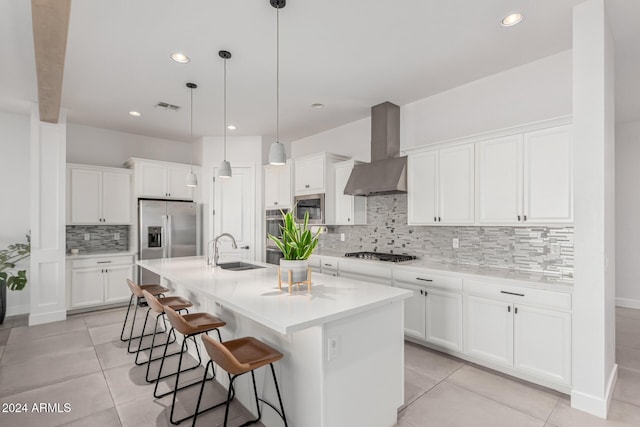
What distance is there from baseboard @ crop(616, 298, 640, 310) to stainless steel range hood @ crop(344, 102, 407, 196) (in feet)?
14.5

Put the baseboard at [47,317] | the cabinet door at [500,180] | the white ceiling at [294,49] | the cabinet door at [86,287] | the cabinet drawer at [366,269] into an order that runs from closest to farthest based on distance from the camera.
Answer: the white ceiling at [294,49]
the cabinet door at [500,180]
the cabinet drawer at [366,269]
the baseboard at [47,317]
the cabinet door at [86,287]

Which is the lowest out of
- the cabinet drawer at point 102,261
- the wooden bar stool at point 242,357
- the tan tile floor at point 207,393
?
the tan tile floor at point 207,393

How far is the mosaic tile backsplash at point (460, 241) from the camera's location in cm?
301

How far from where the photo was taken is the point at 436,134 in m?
3.96

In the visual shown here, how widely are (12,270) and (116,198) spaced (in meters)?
1.65

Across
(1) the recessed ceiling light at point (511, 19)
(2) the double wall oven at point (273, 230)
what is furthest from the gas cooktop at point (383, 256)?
(1) the recessed ceiling light at point (511, 19)

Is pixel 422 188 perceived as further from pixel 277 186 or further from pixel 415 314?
pixel 277 186

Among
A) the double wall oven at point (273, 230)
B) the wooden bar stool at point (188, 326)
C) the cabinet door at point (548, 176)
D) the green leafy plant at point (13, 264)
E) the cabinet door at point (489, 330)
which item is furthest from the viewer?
the double wall oven at point (273, 230)

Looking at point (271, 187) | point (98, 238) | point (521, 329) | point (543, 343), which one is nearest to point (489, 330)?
point (521, 329)

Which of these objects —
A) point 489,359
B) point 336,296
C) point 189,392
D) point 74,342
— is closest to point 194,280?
point 189,392

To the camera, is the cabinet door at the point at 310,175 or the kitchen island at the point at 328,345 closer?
the kitchen island at the point at 328,345

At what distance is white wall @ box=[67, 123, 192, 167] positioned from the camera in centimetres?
519

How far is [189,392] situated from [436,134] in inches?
148

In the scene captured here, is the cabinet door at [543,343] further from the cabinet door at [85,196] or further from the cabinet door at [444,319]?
the cabinet door at [85,196]
